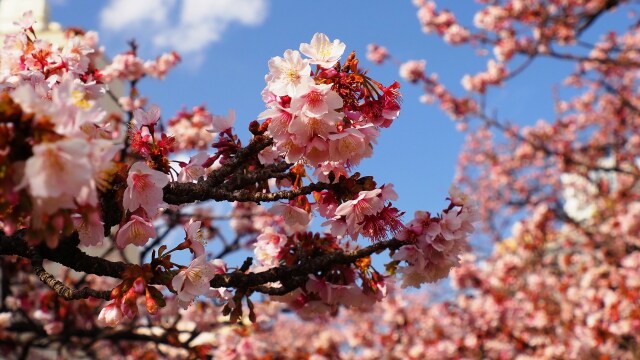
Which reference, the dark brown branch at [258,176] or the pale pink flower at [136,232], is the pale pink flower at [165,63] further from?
the pale pink flower at [136,232]

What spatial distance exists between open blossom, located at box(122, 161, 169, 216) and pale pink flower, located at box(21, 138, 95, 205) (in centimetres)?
51

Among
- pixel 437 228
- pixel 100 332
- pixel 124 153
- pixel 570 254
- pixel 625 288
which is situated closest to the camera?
pixel 437 228

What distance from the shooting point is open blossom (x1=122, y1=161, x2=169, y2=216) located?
5.77 ft

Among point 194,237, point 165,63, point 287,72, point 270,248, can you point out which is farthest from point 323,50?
point 165,63

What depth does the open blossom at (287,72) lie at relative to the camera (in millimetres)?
1924

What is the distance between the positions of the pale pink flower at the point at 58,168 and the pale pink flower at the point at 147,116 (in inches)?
38.3

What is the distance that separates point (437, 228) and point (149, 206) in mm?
1129

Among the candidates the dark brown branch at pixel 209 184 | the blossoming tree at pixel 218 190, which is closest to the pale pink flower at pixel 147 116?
the blossoming tree at pixel 218 190

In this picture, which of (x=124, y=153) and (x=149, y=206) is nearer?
(x=149, y=206)

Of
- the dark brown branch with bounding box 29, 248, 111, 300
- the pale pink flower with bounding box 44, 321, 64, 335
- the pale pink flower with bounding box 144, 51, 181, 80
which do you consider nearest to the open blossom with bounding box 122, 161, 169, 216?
the dark brown branch with bounding box 29, 248, 111, 300

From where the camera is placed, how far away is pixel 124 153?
15.4ft

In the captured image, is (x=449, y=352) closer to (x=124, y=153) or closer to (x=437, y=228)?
(x=124, y=153)

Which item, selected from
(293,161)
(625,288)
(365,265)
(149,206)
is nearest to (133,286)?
(149,206)

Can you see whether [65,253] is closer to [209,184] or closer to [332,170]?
[209,184]
